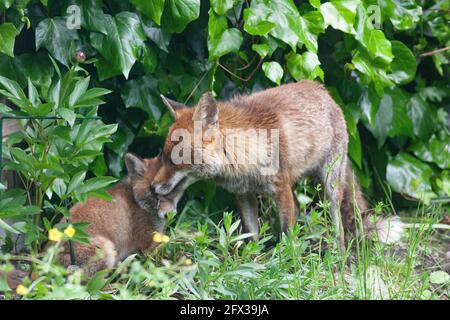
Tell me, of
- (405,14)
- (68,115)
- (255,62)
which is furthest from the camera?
(405,14)

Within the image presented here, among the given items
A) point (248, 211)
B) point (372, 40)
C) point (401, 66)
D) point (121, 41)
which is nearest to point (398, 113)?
point (401, 66)

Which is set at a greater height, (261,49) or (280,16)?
(280,16)

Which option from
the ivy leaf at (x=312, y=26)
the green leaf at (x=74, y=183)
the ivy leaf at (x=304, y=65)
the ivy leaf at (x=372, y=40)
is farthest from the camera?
the ivy leaf at (x=372, y=40)

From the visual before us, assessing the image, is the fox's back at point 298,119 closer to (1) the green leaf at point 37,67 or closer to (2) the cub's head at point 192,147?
(2) the cub's head at point 192,147

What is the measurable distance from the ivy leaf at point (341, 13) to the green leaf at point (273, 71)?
0.49m

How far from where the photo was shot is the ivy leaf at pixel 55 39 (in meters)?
5.29

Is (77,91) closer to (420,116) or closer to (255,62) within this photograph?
(255,62)

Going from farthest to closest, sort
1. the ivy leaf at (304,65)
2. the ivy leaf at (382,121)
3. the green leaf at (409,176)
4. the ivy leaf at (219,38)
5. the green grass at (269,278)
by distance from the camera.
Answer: the green leaf at (409,176), the ivy leaf at (382,121), the ivy leaf at (304,65), the ivy leaf at (219,38), the green grass at (269,278)

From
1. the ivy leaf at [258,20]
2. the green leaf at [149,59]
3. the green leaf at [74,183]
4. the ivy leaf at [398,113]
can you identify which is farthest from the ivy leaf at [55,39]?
the ivy leaf at [398,113]

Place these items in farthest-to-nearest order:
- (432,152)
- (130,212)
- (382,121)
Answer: (432,152), (382,121), (130,212)

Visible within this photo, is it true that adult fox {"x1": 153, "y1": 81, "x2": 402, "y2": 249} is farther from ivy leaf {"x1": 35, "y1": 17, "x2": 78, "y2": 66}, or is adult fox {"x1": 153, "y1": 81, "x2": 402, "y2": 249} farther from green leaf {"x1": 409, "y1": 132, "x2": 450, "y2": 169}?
green leaf {"x1": 409, "y1": 132, "x2": 450, "y2": 169}

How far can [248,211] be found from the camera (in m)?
5.91

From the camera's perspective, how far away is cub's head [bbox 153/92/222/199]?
529 cm

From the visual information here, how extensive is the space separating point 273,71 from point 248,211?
1.11 metres
